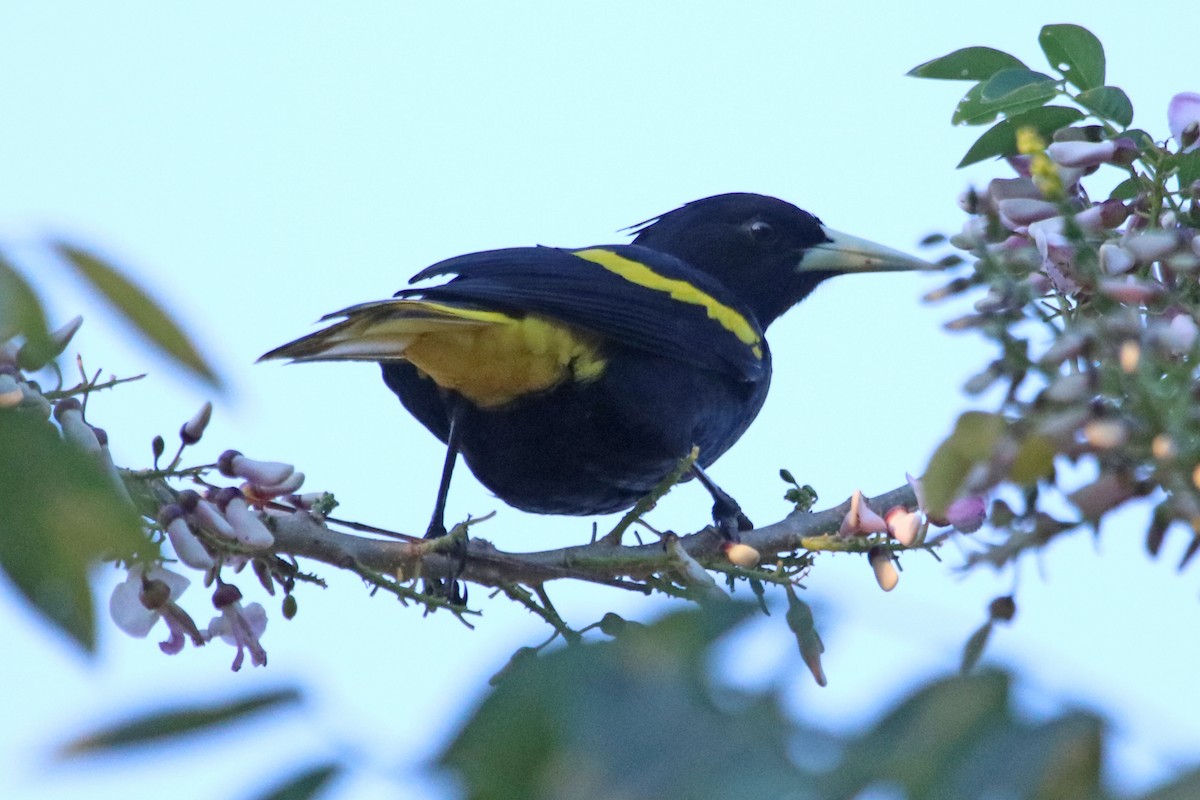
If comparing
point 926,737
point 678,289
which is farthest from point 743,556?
point 926,737

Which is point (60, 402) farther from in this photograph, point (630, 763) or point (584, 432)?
point (630, 763)

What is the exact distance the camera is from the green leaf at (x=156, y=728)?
2.62 feet

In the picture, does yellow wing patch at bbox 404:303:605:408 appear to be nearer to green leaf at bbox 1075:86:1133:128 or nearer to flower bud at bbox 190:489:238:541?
flower bud at bbox 190:489:238:541

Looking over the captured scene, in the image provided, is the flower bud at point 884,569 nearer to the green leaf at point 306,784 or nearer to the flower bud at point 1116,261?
the flower bud at point 1116,261

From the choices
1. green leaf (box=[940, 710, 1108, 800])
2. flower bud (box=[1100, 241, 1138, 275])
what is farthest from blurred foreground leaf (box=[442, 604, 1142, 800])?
flower bud (box=[1100, 241, 1138, 275])

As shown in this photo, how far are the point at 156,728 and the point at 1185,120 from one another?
5.56 feet

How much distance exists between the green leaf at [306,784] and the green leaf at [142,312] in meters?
0.22

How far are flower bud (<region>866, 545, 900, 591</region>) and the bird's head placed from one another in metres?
1.98

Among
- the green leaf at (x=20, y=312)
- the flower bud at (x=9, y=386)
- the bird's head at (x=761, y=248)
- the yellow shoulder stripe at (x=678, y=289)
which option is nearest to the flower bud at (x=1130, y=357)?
the green leaf at (x=20, y=312)

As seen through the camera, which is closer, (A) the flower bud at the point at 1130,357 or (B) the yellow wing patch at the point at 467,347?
(A) the flower bud at the point at 1130,357

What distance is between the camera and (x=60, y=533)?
788 millimetres

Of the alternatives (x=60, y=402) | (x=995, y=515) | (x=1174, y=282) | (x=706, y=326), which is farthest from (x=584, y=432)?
(x=995, y=515)

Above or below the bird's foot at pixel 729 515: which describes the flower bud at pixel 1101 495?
above

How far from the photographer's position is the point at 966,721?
0.88 m
